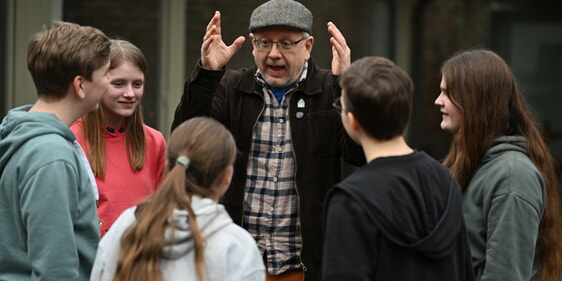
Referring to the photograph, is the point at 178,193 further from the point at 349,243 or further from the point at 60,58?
the point at 60,58

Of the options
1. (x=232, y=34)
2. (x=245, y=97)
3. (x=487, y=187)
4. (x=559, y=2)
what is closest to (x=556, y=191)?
(x=487, y=187)

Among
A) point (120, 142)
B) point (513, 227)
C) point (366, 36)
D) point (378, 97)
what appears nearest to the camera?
point (378, 97)

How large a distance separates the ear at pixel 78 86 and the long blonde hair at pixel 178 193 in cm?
43

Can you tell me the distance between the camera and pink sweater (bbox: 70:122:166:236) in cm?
333

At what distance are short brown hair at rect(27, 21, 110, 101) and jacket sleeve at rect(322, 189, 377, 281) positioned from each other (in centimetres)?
95

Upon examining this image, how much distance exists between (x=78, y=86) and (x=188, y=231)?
680 millimetres

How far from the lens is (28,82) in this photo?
221 inches

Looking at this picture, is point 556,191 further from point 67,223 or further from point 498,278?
point 67,223

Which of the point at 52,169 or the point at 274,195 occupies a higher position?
the point at 52,169

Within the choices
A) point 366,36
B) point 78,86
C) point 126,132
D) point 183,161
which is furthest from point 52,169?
point 366,36

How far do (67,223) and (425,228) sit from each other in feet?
3.53

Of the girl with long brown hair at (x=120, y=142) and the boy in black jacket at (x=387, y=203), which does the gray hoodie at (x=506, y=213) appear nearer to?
the boy in black jacket at (x=387, y=203)

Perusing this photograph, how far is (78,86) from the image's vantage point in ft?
8.96

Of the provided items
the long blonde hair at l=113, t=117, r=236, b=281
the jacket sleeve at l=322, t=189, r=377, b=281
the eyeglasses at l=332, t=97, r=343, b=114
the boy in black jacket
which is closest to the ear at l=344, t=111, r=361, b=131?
the boy in black jacket
